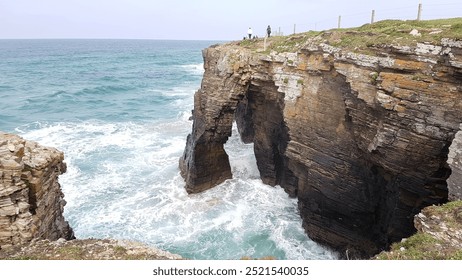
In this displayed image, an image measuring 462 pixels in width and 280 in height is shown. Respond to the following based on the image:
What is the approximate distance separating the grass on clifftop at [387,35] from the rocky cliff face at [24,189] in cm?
1343

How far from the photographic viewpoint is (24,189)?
31.2 ft

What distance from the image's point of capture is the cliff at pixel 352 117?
13352 mm

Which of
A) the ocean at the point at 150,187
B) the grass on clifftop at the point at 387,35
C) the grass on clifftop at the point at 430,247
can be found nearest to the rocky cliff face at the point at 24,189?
the ocean at the point at 150,187

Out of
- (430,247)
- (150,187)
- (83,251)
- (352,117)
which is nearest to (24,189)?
(83,251)

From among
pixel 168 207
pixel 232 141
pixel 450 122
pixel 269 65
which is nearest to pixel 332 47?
pixel 269 65

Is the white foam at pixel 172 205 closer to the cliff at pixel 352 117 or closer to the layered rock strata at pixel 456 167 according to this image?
the cliff at pixel 352 117

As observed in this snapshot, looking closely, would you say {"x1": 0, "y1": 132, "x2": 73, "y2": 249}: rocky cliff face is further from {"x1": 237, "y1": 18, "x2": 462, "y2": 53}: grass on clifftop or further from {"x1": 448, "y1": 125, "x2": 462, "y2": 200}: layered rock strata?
{"x1": 237, "y1": 18, "x2": 462, "y2": 53}: grass on clifftop

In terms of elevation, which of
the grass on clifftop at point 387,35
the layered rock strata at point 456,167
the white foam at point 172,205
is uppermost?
the grass on clifftop at point 387,35

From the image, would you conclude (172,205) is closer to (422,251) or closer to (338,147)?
(338,147)

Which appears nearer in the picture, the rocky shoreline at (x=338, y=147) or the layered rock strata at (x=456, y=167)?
the rocky shoreline at (x=338, y=147)

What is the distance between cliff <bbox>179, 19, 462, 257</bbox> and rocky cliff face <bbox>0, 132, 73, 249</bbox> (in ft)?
39.6

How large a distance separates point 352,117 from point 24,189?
1323 centimetres

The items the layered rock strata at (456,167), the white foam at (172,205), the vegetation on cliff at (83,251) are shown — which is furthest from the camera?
the white foam at (172,205)

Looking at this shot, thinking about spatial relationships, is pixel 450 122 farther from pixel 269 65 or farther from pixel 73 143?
pixel 73 143
